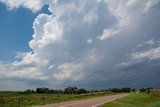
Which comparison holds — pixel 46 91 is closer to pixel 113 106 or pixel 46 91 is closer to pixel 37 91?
pixel 37 91

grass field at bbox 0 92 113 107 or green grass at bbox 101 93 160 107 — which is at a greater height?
grass field at bbox 0 92 113 107

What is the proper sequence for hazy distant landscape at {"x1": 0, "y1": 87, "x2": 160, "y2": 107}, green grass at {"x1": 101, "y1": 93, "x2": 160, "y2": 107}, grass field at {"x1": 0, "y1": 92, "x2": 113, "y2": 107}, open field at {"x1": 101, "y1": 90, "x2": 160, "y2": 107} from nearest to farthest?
green grass at {"x1": 101, "y1": 93, "x2": 160, "y2": 107} < open field at {"x1": 101, "y1": 90, "x2": 160, "y2": 107} < hazy distant landscape at {"x1": 0, "y1": 87, "x2": 160, "y2": 107} < grass field at {"x1": 0, "y1": 92, "x2": 113, "y2": 107}

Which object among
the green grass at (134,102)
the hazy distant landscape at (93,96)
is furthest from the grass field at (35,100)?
the green grass at (134,102)

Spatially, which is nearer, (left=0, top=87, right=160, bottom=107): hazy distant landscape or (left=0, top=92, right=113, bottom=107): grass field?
(left=0, top=87, right=160, bottom=107): hazy distant landscape

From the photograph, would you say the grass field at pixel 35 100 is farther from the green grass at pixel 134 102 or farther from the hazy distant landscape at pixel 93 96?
the green grass at pixel 134 102

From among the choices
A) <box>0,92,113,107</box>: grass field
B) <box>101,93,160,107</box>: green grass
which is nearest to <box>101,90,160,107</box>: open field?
<box>101,93,160,107</box>: green grass

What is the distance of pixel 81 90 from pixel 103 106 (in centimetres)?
9339

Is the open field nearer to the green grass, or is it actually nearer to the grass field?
the green grass

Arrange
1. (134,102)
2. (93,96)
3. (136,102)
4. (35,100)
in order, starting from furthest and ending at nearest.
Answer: (93,96)
(35,100)
(136,102)
(134,102)

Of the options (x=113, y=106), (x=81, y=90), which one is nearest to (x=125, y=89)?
(x=81, y=90)

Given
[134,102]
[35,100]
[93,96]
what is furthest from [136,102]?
[93,96]

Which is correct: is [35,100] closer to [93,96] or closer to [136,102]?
[93,96]

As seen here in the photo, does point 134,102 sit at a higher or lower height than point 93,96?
lower

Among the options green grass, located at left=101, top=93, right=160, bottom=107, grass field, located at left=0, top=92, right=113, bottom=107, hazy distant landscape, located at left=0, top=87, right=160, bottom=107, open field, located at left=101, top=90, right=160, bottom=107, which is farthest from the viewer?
grass field, located at left=0, top=92, right=113, bottom=107
